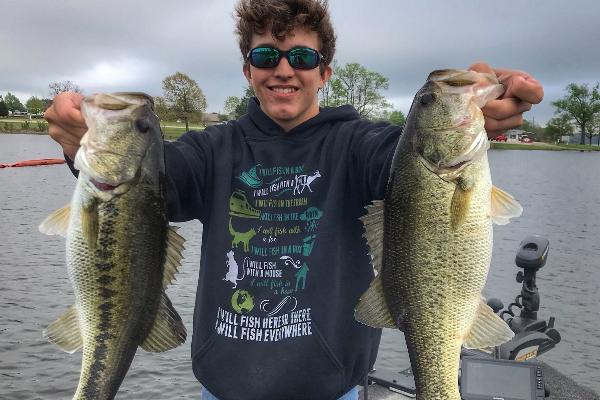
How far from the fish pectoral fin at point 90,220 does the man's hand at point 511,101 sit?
5.82 ft

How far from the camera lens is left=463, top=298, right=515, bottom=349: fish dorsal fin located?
2627 millimetres

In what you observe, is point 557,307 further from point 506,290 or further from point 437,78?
point 437,78

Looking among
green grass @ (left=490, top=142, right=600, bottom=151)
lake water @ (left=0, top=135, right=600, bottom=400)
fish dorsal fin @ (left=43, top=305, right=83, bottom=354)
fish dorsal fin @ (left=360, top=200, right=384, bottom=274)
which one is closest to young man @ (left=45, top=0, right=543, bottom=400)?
fish dorsal fin @ (left=360, top=200, right=384, bottom=274)

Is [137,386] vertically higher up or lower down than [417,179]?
lower down

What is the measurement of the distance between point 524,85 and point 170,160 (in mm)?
1701

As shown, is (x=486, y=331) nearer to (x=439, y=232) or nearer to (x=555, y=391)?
(x=439, y=232)

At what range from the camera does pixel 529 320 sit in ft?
21.3

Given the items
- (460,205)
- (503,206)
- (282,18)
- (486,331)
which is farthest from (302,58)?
(486,331)

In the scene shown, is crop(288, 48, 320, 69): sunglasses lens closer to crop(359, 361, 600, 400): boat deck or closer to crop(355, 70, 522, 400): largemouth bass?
crop(355, 70, 522, 400): largemouth bass

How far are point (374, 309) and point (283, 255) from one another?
0.56 meters

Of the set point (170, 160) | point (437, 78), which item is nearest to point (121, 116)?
point (170, 160)

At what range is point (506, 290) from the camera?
13.8 m

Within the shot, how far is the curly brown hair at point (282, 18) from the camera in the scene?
118 inches

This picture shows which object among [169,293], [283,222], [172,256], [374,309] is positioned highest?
[283,222]
